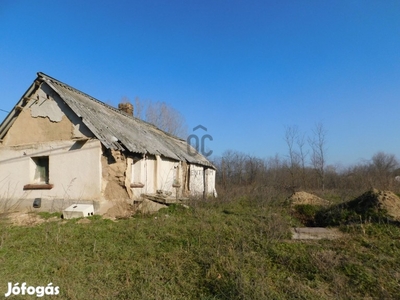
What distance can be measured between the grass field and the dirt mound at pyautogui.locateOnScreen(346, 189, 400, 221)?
0.86 meters

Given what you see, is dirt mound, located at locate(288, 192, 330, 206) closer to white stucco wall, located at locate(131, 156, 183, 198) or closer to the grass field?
the grass field

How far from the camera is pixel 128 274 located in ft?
13.8

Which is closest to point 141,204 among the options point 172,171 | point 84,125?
point 84,125

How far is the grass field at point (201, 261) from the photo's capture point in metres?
3.70

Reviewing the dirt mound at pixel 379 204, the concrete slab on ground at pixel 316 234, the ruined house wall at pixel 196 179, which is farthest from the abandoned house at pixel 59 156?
the dirt mound at pixel 379 204

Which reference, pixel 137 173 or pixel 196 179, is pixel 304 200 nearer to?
pixel 137 173

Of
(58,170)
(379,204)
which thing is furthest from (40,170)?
(379,204)

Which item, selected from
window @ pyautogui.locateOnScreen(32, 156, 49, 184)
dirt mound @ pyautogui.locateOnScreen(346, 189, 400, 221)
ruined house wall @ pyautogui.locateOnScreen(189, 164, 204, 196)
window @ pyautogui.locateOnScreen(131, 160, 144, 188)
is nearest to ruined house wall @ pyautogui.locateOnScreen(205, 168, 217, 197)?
ruined house wall @ pyautogui.locateOnScreen(189, 164, 204, 196)

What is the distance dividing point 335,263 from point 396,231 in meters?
2.88

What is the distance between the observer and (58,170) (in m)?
9.04

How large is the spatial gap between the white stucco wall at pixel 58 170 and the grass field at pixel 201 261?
2.04 m

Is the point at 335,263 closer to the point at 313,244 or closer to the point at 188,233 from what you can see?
the point at 313,244

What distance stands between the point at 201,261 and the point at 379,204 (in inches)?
237

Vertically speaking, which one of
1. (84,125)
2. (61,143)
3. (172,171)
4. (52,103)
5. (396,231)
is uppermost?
(52,103)
